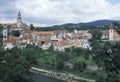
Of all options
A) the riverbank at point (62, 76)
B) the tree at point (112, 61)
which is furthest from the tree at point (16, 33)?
the tree at point (112, 61)

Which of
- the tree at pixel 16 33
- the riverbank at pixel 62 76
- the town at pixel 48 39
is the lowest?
the riverbank at pixel 62 76

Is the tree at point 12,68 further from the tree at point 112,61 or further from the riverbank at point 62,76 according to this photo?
the riverbank at point 62,76

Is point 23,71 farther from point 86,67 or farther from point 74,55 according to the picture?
point 74,55

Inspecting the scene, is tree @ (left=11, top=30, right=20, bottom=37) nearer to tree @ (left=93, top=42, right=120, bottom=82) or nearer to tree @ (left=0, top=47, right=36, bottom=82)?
tree @ (left=0, top=47, right=36, bottom=82)

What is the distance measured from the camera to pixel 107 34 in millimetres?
54250

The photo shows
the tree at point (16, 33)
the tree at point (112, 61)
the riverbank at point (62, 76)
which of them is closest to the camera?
the tree at point (112, 61)

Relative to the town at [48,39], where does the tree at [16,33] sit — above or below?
above

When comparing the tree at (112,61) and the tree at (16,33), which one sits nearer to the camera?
the tree at (112,61)

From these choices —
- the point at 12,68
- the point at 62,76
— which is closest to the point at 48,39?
the point at 62,76

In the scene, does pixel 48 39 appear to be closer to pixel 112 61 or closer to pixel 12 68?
pixel 12 68

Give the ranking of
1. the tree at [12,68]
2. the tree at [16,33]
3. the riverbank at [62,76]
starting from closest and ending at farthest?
the tree at [12,68] → the riverbank at [62,76] → the tree at [16,33]

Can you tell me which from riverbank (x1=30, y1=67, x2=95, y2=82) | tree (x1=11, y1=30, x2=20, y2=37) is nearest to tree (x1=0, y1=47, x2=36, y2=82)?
riverbank (x1=30, y1=67, x2=95, y2=82)

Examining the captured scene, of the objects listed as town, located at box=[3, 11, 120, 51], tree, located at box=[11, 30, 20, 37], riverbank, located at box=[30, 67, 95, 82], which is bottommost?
riverbank, located at box=[30, 67, 95, 82]

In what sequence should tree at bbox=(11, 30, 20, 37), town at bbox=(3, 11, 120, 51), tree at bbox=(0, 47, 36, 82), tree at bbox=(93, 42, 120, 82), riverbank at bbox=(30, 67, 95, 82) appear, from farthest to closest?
tree at bbox=(11, 30, 20, 37) < town at bbox=(3, 11, 120, 51) < riverbank at bbox=(30, 67, 95, 82) < tree at bbox=(0, 47, 36, 82) < tree at bbox=(93, 42, 120, 82)
